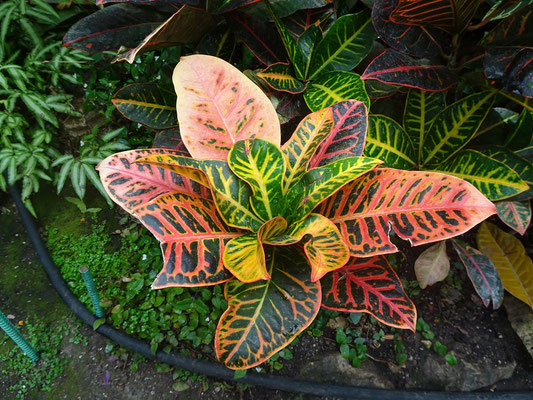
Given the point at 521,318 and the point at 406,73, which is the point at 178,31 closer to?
the point at 406,73

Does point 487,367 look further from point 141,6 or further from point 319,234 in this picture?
point 141,6

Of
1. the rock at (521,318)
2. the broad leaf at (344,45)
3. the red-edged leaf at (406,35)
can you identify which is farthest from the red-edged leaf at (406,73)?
the rock at (521,318)

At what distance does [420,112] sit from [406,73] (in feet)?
0.67

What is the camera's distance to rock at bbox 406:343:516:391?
1396 millimetres

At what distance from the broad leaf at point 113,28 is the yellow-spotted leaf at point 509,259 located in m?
1.47

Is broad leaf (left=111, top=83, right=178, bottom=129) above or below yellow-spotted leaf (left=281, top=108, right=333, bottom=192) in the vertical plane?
below

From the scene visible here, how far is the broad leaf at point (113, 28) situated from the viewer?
121cm

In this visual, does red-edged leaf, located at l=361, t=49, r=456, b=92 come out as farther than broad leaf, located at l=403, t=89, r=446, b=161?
No

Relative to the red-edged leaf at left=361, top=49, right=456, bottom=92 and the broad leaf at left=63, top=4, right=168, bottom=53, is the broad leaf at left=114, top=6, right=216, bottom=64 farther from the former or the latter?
the red-edged leaf at left=361, top=49, right=456, bottom=92

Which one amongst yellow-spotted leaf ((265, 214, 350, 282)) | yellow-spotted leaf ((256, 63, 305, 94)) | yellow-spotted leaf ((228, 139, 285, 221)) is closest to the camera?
yellow-spotted leaf ((265, 214, 350, 282))

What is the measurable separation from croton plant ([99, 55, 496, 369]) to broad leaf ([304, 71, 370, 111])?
A: 145mm

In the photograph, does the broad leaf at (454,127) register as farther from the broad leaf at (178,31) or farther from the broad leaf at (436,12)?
the broad leaf at (178,31)

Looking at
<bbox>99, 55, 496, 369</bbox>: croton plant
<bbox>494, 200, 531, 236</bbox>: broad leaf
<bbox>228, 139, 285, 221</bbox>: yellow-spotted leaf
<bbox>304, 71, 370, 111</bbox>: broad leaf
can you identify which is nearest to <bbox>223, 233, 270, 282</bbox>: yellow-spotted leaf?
<bbox>99, 55, 496, 369</bbox>: croton plant

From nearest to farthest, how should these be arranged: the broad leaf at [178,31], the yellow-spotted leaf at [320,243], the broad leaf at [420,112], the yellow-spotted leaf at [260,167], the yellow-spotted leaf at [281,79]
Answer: the yellow-spotted leaf at [320,243], the yellow-spotted leaf at [260,167], the broad leaf at [178,31], the yellow-spotted leaf at [281,79], the broad leaf at [420,112]
